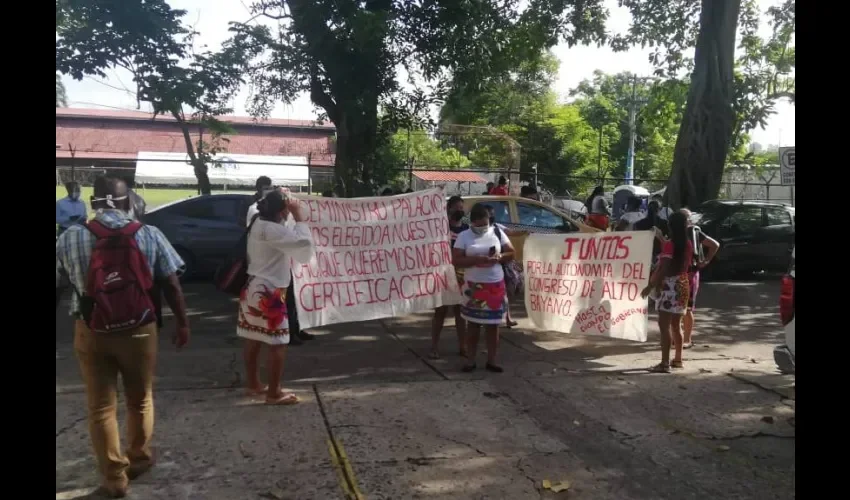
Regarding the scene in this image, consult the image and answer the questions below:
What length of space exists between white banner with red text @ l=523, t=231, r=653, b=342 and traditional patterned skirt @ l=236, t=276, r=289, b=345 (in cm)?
325

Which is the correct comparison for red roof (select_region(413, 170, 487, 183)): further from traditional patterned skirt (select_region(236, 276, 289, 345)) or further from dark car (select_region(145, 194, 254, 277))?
traditional patterned skirt (select_region(236, 276, 289, 345))

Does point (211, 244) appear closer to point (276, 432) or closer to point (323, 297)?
point (323, 297)

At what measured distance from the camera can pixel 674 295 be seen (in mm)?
6480

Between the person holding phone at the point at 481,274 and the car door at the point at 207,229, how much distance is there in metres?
5.48

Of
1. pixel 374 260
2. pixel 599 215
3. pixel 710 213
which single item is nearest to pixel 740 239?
pixel 710 213

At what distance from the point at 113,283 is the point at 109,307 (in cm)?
13

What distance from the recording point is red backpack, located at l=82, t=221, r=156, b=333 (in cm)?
369

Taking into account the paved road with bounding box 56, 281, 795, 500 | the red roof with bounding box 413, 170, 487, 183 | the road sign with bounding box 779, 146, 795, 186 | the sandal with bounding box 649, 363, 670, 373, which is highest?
the red roof with bounding box 413, 170, 487, 183

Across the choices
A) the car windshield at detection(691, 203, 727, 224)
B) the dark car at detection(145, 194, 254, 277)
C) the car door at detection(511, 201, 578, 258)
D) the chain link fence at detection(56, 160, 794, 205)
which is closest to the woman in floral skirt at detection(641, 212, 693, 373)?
the car door at detection(511, 201, 578, 258)

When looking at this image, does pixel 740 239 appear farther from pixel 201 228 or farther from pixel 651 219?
pixel 201 228

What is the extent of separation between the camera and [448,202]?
26.1 ft

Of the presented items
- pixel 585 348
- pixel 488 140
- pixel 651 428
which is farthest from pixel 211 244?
pixel 488 140

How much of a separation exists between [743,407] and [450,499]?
2.95 meters

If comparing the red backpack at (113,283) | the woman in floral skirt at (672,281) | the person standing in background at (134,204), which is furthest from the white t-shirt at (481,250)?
the red backpack at (113,283)
